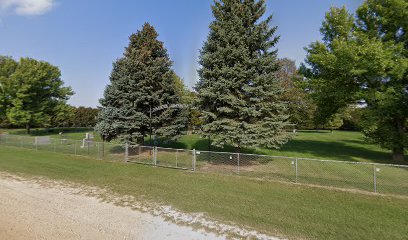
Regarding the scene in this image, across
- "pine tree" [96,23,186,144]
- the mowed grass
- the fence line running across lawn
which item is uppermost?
"pine tree" [96,23,186,144]

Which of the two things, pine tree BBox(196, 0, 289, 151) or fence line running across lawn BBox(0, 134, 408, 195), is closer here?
fence line running across lawn BBox(0, 134, 408, 195)

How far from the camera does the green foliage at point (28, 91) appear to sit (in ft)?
100

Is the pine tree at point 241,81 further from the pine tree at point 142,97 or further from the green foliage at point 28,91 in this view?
the green foliage at point 28,91

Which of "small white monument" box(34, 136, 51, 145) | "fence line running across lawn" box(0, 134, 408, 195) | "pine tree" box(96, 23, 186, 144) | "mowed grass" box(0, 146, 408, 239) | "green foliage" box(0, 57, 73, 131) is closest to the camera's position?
"mowed grass" box(0, 146, 408, 239)

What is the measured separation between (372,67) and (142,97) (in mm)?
14767

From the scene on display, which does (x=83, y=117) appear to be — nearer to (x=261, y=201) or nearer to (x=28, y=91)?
(x=28, y=91)

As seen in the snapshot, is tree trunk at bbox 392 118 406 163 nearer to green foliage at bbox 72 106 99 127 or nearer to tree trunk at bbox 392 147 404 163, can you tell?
tree trunk at bbox 392 147 404 163

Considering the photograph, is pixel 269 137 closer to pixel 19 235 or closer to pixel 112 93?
pixel 19 235

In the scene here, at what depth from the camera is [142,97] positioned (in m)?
15.8

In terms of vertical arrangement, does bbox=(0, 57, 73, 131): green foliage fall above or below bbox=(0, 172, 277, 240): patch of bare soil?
above

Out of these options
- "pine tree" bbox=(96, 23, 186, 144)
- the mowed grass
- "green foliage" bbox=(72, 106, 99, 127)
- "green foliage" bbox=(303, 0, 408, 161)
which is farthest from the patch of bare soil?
"green foliage" bbox=(72, 106, 99, 127)

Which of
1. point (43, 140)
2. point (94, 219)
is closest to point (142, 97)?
point (94, 219)

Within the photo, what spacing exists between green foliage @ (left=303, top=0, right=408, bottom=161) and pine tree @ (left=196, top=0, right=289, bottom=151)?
5230 mm

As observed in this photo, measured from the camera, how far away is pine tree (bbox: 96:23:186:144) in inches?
627
